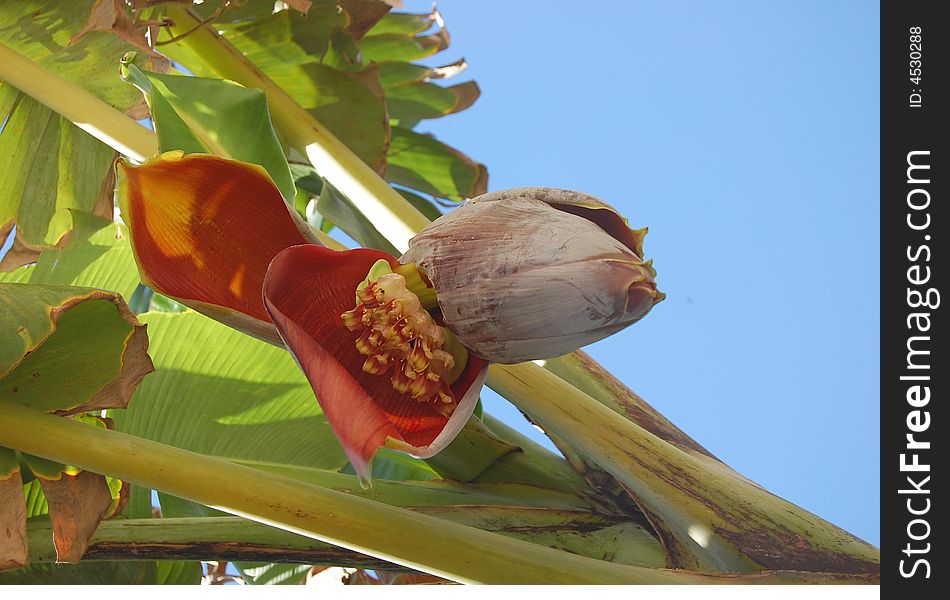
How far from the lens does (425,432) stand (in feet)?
0.84

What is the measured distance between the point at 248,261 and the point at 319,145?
0.19 metres

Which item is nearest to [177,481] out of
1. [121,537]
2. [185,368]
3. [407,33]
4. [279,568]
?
[121,537]

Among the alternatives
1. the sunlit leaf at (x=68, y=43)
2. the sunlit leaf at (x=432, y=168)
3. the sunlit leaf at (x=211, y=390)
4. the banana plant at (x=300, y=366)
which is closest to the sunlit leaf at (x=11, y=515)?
the banana plant at (x=300, y=366)

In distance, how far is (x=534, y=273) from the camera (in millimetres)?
229

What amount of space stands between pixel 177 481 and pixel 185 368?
0.17 meters

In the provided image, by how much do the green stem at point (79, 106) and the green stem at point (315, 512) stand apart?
0.60ft

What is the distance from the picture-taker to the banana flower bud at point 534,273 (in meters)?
0.23

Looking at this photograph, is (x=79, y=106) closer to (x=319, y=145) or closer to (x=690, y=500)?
(x=319, y=145)

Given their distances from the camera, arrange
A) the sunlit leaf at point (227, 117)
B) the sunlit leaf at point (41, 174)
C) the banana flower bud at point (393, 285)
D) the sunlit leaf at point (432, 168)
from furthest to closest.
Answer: the sunlit leaf at point (432, 168) < the sunlit leaf at point (41, 174) < the sunlit leaf at point (227, 117) < the banana flower bud at point (393, 285)
